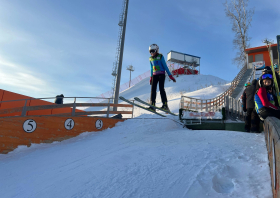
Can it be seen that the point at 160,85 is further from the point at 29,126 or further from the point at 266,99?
the point at 29,126

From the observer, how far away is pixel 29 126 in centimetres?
577

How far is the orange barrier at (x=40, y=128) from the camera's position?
5.38 m

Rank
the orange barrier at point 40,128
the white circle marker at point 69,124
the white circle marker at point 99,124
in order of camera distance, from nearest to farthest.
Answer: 1. the orange barrier at point 40,128
2. the white circle marker at point 69,124
3. the white circle marker at point 99,124

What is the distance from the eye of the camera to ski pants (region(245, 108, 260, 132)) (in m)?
5.42

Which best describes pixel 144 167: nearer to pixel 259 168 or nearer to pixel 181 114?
pixel 259 168

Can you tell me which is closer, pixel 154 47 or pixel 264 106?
pixel 264 106

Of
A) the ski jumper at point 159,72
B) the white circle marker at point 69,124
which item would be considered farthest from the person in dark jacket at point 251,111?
A: the white circle marker at point 69,124

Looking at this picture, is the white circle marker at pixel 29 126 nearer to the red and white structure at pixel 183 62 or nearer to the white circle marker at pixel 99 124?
the white circle marker at pixel 99 124

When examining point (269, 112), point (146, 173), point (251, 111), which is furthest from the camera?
point (251, 111)

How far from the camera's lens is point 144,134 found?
6367 millimetres

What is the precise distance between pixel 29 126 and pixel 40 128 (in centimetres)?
33

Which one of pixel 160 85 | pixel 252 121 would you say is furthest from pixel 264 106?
pixel 160 85

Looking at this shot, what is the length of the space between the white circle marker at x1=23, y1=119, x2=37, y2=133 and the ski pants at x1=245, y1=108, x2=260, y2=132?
6926 mm

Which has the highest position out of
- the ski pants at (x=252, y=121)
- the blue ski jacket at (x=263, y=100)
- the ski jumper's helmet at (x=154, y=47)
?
the ski jumper's helmet at (x=154, y=47)
